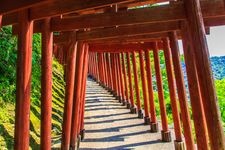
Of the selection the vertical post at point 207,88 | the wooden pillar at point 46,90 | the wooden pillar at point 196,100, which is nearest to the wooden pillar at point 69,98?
the wooden pillar at point 46,90

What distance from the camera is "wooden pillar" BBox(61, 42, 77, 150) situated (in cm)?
672

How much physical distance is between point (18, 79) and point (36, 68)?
5231 millimetres

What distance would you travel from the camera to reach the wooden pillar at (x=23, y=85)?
4551 mm

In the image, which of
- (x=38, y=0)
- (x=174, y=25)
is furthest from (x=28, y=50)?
(x=174, y=25)

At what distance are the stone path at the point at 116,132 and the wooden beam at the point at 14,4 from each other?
4.45 metres

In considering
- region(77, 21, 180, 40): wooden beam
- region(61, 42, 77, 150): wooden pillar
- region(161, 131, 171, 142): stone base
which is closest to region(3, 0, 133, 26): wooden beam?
region(77, 21, 180, 40): wooden beam

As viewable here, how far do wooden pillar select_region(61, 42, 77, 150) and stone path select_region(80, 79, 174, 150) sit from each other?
1.43m

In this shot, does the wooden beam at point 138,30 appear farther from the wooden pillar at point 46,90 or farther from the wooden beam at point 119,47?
the wooden beam at point 119,47

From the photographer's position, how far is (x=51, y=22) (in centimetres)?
580

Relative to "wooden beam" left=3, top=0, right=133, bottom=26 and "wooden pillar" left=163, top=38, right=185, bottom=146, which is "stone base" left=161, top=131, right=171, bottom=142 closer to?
"wooden pillar" left=163, top=38, right=185, bottom=146

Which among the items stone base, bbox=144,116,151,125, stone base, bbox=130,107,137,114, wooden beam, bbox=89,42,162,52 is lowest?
stone base, bbox=144,116,151,125

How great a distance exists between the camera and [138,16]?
205 inches

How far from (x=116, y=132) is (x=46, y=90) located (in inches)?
188

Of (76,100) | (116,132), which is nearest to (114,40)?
(76,100)
